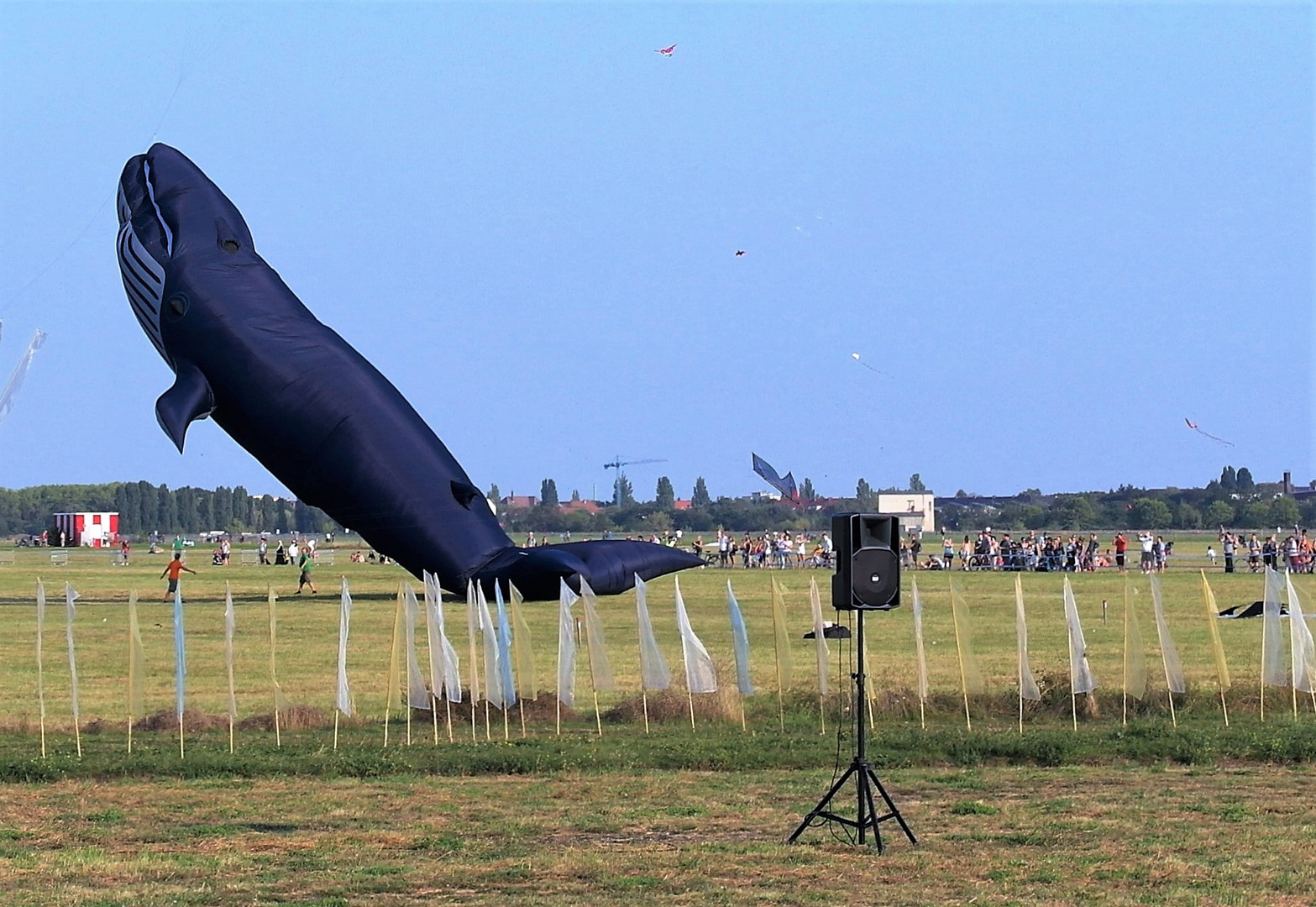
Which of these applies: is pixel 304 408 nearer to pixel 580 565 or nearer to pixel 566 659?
pixel 580 565

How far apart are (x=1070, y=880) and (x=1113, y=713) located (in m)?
8.84

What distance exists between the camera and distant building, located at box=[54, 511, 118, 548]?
369 feet

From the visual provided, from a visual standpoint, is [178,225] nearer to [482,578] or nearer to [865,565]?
[482,578]

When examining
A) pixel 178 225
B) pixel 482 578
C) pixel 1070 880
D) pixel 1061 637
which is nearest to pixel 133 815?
pixel 1070 880

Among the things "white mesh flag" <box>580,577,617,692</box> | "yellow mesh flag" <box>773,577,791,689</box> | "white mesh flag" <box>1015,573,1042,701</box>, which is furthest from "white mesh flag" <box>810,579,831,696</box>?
"white mesh flag" <box>580,577,617,692</box>

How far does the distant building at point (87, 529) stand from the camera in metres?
112

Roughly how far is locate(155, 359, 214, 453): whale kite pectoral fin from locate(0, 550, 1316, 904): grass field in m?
3.82

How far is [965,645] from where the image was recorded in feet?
62.3

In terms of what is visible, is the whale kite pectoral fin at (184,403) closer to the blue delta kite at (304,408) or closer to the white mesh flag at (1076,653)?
the blue delta kite at (304,408)

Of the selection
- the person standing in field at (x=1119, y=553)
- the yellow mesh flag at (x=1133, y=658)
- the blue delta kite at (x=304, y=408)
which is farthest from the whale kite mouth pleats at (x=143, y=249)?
the person standing in field at (x=1119, y=553)

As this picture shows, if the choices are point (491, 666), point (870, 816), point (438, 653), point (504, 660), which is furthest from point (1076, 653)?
point (870, 816)

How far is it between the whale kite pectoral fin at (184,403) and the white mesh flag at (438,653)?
10.2 metres

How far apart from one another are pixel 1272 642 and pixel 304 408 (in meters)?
15.5

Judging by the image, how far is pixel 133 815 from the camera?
13.6 m
